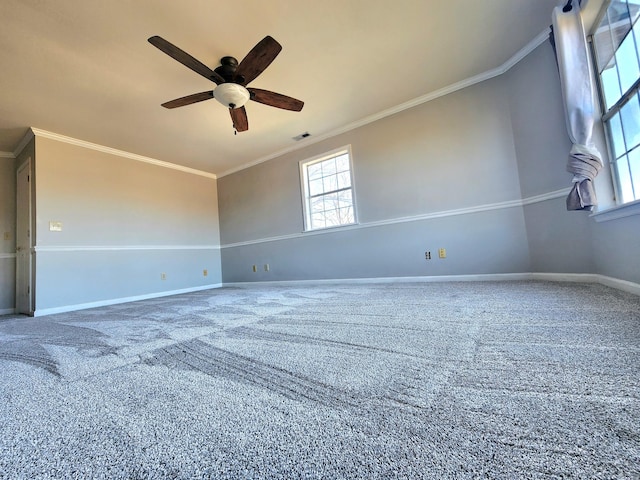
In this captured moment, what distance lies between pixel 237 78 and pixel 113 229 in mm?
3157

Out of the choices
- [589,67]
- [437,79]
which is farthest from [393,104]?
[589,67]

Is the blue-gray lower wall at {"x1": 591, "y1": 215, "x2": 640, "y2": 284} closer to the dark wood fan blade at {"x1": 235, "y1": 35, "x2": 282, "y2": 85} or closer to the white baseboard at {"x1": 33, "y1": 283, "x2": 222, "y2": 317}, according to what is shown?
the dark wood fan blade at {"x1": 235, "y1": 35, "x2": 282, "y2": 85}

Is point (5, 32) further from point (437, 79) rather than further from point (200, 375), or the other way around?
point (437, 79)

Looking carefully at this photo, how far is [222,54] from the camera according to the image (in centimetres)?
241

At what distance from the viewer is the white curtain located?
1.95 meters

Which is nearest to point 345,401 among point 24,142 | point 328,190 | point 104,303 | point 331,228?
point 331,228

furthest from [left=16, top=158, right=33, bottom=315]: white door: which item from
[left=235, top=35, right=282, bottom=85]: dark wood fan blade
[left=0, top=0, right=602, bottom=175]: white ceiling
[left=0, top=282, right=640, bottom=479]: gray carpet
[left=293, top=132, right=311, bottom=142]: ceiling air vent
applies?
[left=293, top=132, right=311, bottom=142]: ceiling air vent

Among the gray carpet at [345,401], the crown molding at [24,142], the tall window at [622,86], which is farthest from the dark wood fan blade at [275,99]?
the crown molding at [24,142]

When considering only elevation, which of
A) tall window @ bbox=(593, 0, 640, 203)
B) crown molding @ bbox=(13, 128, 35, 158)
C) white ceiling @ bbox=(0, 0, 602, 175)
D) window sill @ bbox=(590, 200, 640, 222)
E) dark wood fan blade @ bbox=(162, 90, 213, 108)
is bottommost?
window sill @ bbox=(590, 200, 640, 222)

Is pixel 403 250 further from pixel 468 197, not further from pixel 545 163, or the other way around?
pixel 545 163

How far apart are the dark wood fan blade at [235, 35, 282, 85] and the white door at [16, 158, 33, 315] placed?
3377 mm

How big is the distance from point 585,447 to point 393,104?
3.79 m

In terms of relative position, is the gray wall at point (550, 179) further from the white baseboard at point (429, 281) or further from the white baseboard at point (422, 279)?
the white baseboard at point (422, 279)

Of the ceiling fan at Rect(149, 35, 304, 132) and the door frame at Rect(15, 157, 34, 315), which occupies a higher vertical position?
the ceiling fan at Rect(149, 35, 304, 132)
